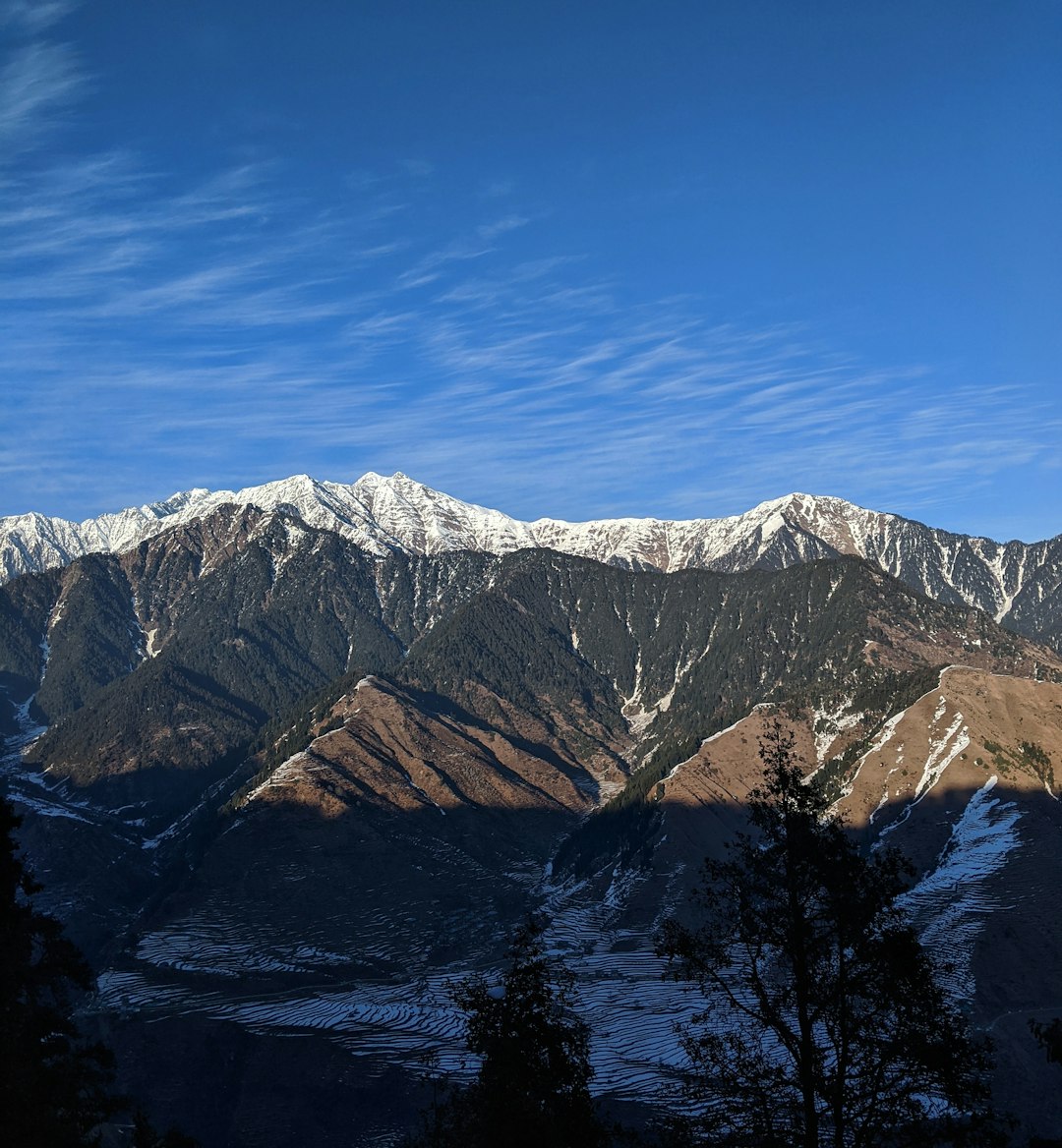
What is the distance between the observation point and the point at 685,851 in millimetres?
197375

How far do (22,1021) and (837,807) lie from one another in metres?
150

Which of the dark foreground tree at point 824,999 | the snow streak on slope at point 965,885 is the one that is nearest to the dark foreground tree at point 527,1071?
the dark foreground tree at point 824,999

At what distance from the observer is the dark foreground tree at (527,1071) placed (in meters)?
40.0

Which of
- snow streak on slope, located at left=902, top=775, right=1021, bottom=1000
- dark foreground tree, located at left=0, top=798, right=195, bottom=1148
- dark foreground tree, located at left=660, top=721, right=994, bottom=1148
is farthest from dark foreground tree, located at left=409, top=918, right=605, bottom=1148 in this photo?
snow streak on slope, located at left=902, top=775, right=1021, bottom=1000

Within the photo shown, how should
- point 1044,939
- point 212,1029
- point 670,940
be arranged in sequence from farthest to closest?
point 212,1029
point 1044,939
point 670,940

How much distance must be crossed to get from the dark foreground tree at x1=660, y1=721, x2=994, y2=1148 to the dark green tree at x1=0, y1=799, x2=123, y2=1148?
70.2 ft

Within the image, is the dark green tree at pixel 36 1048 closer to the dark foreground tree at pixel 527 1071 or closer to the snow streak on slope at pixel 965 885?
the dark foreground tree at pixel 527 1071

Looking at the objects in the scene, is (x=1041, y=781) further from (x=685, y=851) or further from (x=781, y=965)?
(x=781, y=965)

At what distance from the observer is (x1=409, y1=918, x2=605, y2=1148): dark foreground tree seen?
3997 cm

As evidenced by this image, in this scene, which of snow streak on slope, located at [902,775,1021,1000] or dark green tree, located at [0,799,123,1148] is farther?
snow streak on slope, located at [902,775,1021,1000]

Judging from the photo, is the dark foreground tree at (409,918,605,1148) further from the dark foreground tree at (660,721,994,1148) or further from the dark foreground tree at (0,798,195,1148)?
the dark foreground tree at (0,798,195,1148)

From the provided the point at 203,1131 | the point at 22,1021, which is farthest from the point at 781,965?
the point at 203,1131

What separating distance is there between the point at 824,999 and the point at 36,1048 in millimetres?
35228

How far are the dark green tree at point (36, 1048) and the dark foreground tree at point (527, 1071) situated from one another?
14356 mm
